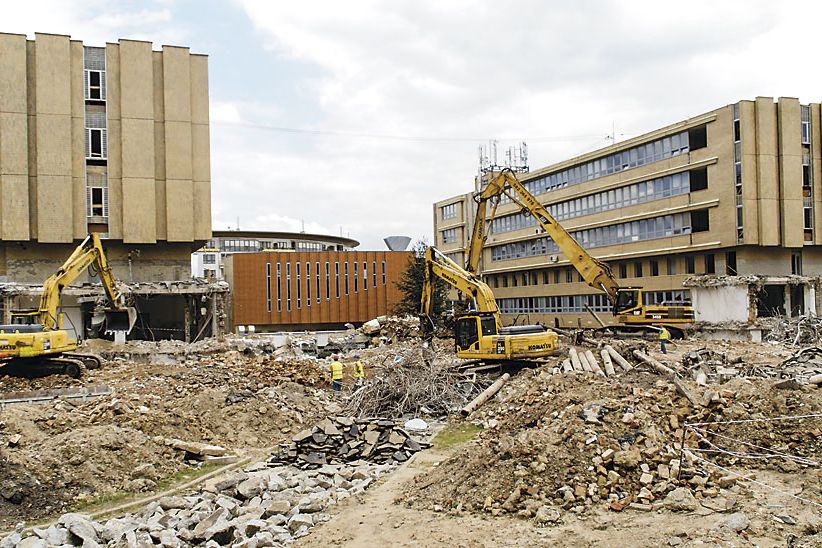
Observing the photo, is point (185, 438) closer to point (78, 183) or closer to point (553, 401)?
point (553, 401)

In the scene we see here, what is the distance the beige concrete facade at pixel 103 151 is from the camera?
126 ft

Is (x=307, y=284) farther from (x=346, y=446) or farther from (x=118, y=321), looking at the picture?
(x=346, y=446)

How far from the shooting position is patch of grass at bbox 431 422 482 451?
16203 mm

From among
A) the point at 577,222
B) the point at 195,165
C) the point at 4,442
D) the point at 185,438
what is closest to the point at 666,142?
the point at 577,222

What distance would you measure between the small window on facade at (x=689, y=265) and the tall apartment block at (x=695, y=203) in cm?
8

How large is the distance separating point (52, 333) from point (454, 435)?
1481 centimetres

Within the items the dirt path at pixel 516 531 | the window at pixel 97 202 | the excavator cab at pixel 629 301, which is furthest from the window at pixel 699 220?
the dirt path at pixel 516 531

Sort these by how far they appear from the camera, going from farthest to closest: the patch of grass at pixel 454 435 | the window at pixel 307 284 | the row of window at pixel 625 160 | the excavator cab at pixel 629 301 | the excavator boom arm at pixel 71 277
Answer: the window at pixel 307 284, the row of window at pixel 625 160, the excavator cab at pixel 629 301, the excavator boom arm at pixel 71 277, the patch of grass at pixel 454 435

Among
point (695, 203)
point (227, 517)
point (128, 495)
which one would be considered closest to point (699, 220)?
point (695, 203)

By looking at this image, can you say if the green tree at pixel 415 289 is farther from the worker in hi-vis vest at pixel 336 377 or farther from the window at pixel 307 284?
the worker in hi-vis vest at pixel 336 377

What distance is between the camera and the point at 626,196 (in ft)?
160

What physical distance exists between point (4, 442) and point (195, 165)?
30845 mm

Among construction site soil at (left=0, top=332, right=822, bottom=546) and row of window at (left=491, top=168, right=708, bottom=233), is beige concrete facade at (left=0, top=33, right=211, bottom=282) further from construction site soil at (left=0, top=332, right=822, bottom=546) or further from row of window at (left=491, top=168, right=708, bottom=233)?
construction site soil at (left=0, top=332, right=822, bottom=546)

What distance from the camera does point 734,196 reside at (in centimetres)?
3994
